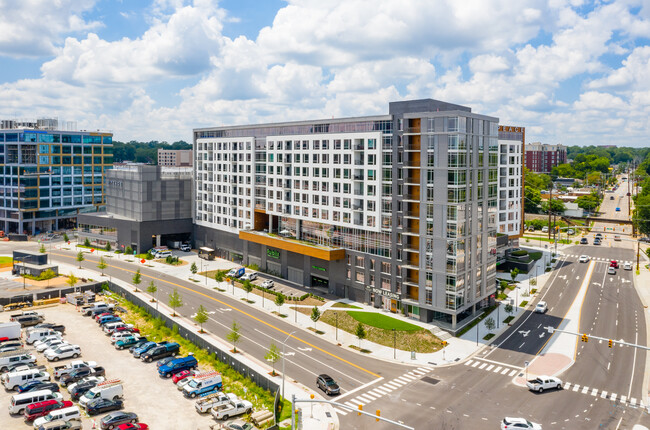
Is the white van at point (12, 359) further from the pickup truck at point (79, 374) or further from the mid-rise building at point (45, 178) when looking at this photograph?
the mid-rise building at point (45, 178)

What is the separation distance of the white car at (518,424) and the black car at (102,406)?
4165 cm

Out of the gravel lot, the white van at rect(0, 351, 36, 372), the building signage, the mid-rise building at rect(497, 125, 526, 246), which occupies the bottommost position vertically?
the gravel lot

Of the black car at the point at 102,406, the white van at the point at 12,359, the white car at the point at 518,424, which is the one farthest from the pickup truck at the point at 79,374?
the white car at the point at 518,424

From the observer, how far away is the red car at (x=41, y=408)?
50.3 m

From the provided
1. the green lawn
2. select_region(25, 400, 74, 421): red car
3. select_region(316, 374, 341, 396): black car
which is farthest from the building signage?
select_region(25, 400, 74, 421): red car

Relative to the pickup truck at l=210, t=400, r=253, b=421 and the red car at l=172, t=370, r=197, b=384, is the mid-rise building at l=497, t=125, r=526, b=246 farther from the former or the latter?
the pickup truck at l=210, t=400, r=253, b=421

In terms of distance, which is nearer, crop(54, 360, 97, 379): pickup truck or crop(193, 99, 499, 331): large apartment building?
crop(54, 360, 97, 379): pickup truck

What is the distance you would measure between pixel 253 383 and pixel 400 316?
3191 cm

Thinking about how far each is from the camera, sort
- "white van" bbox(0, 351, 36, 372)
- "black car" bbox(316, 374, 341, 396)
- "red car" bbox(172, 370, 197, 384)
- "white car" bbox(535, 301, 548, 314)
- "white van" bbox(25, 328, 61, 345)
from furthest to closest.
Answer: "white car" bbox(535, 301, 548, 314), "white van" bbox(25, 328, 61, 345), "white van" bbox(0, 351, 36, 372), "red car" bbox(172, 370, 197, 384), "black car" bbox(316, 374, 341, 396)

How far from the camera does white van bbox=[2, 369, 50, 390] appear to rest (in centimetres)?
5694

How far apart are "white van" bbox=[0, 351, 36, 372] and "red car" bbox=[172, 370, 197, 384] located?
66.7ft

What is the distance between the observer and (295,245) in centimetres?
9806

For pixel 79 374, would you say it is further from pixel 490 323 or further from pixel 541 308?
pixel 541 308

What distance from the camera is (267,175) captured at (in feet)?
359
